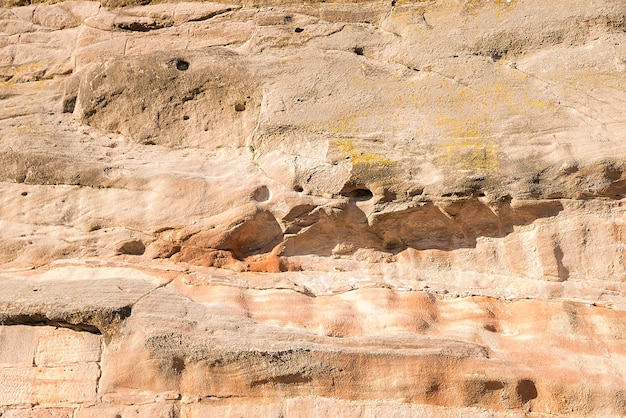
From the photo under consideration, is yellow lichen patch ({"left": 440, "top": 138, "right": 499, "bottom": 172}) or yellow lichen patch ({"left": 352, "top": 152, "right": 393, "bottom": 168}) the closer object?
yellow lichen patch ({"left": 440, "top": 138, "right": 499, "bottom": 172})

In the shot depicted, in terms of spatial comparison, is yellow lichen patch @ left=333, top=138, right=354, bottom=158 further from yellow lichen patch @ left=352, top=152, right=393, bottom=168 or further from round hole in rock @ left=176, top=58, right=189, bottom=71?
round hole in rock @ left=176, top=58, right=189, bottom=71

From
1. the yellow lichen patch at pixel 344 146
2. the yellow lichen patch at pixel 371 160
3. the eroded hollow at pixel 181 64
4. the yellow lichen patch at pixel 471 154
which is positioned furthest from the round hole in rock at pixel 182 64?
the yellow lichen patch at pixel 471 154

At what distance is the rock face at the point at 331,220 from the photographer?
524cm

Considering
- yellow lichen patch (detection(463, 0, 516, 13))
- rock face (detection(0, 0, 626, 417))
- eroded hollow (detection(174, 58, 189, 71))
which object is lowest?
rock face (detection(0, 0, 626, 417))

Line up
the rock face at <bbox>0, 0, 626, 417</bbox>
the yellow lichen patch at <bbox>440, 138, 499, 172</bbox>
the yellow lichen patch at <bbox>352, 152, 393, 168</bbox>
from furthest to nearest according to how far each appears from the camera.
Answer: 1. the yellow lichen patch at <bbox>352, 152, 393, 168</bbox>
2. the yellow lichen patch at <bbox>440, 138, 499, 172</bbox>
3. the rock face at <bbox>0, 0, 626, 417</bbox>

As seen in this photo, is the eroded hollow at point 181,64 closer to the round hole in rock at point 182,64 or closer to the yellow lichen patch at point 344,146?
the round hole in rock at point 182,64

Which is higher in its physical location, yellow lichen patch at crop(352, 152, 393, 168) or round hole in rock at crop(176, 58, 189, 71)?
round hole in rock at crop(176, 58, 189, 71)

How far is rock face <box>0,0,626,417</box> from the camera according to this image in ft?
17.2

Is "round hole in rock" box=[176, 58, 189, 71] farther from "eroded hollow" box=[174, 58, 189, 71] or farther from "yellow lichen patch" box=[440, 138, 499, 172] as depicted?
"yellow lichen patch" box=[440, 138, 499, 172]

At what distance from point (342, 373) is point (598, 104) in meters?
3.08

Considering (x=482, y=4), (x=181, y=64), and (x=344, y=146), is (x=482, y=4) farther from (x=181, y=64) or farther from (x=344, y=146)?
(x=181, y=64)

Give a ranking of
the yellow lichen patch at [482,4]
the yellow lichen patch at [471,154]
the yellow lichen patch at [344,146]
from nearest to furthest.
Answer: the yellow lichen patch at [471,154], the yellow lichen patch at [344,146], the yellow lichen patch at [482,4]

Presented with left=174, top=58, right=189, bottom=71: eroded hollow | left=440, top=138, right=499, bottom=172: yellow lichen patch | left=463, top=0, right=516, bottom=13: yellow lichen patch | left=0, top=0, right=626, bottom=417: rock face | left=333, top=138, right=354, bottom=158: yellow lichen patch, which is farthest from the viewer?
left=174, top=58, right=189, bottom=71: eroded hollow

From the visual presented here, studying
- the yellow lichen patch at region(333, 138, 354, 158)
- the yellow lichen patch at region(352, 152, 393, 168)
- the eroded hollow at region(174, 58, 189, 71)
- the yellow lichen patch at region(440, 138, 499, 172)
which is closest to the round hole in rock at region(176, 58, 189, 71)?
the eroded hollow at region(174, 58, 189, 71)
